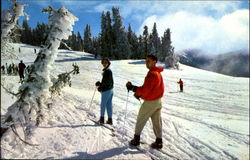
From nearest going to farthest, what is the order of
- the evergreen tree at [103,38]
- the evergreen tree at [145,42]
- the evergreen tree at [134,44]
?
the evergreen tree at [103,38] → the evergreen tree at [145,42] → the evergreen tree at [134,44]

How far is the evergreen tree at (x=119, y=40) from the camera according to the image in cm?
5975

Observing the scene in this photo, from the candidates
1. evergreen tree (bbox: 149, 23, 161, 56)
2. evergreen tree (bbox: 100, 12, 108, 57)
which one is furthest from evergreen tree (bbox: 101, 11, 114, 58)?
evergreen tree (bbox: 149, 23, 161, 56)

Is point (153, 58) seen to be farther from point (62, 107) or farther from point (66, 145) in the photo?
point (62, 107)

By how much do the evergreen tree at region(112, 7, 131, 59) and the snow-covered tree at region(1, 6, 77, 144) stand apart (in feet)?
183

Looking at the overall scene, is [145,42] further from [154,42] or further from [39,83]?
[39,83]

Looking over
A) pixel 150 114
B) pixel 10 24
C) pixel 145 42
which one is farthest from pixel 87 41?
pixel 150 114

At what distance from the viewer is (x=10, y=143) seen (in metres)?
3.65

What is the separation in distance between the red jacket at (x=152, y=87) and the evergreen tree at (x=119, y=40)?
55.9 m

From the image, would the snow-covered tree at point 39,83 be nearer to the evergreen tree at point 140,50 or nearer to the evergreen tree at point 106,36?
the evergreen tree at point 106,36

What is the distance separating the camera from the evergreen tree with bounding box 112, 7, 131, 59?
196 feet

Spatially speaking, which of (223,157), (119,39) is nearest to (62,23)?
(223,157)

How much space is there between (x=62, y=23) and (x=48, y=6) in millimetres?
551

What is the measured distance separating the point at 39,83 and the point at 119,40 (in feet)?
186

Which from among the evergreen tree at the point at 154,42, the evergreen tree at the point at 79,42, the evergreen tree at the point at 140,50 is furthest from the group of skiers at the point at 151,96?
the evergreen tree at the point at 79,42
